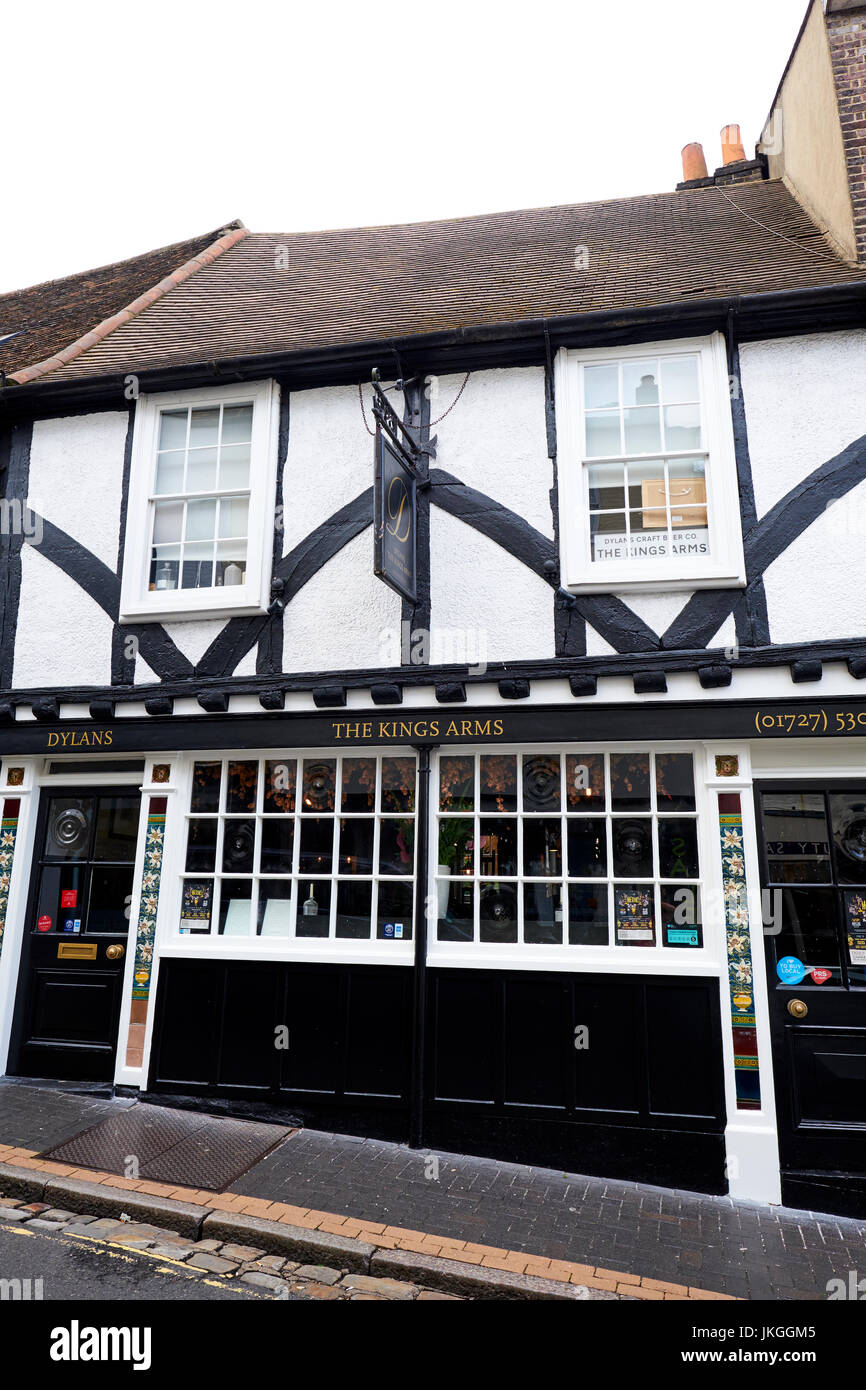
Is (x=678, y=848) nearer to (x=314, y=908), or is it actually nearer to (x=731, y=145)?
(x=314, y=908)

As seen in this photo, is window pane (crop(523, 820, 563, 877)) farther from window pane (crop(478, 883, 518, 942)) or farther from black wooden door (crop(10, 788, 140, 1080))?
black wooden door (crop(10, 788, 140, 1080))

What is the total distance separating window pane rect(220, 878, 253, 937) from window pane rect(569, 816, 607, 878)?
8.00 feet

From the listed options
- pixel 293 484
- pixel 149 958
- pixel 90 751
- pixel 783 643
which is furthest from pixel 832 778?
pixel 90 751

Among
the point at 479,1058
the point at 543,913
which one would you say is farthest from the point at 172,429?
the point at 479,1058

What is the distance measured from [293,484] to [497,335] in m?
1.91

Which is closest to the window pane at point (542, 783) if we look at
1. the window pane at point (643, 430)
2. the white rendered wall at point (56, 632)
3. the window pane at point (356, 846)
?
the window pane at point (356, 846)

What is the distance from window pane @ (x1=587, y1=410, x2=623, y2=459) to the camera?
6.14 meters

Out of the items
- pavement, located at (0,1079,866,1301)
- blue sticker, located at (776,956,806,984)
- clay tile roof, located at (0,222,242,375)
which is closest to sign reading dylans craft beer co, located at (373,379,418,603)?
blue sticker, located at (776,956,806,984)

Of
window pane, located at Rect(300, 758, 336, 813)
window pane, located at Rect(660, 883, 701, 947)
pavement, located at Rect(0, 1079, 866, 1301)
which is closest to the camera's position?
pavement, located at Rect(0, 1079, 866, 1301)

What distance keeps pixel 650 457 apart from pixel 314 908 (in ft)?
13.4

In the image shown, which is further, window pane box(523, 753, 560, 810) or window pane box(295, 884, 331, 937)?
window pane box(295, 884, 331, 937)

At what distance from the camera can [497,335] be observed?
617 cm

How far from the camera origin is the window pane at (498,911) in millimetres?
5812
